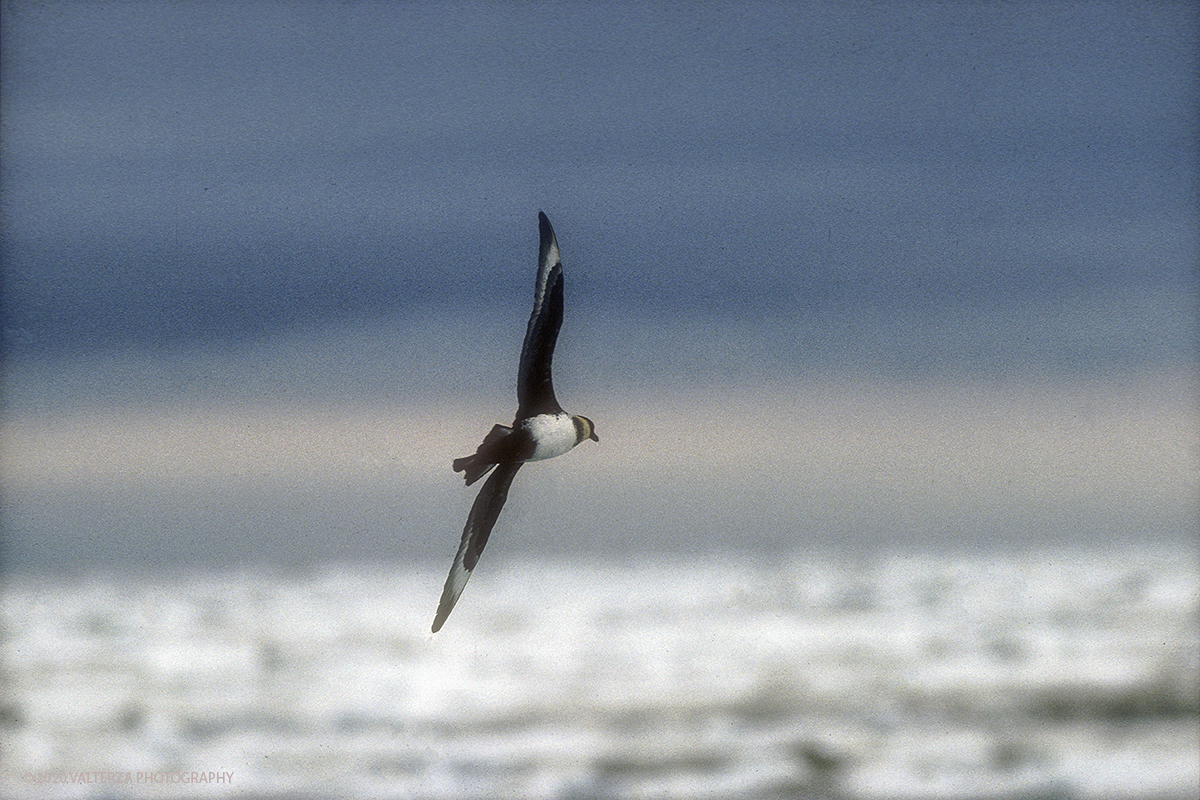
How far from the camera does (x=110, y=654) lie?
7488 mm

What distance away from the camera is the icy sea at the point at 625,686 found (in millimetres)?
5523

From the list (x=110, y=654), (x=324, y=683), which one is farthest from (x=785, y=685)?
(x=110, y=654)

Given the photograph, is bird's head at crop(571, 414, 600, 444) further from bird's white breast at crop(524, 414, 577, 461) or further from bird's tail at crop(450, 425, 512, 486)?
bird's tail at crop(450, 425, 512, 486)

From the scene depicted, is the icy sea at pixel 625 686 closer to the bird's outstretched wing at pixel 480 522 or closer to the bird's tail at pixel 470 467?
the bird's outstretched wing at pixel 480 522

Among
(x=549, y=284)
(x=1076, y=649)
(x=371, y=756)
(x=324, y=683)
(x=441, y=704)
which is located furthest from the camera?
(x=1076, y=649)

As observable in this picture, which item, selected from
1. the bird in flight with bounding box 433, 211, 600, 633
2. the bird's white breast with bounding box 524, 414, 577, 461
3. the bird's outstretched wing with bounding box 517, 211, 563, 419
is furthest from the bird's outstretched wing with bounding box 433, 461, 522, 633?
the bird's outstretched wing with bounding box 517, 211, 563, 419

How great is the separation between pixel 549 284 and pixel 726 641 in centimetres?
282

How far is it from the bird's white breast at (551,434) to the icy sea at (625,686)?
0.90m

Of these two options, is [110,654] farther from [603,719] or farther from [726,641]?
[726,641]

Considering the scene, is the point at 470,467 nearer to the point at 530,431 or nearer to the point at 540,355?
the point at 530,431

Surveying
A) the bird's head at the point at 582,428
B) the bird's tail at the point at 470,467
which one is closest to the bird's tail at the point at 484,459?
the bird's tail at the point at 470,467

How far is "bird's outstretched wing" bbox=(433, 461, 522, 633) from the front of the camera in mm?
4957

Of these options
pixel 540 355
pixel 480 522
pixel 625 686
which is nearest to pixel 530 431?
pixel 540 355

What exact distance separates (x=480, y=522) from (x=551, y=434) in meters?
0.55
